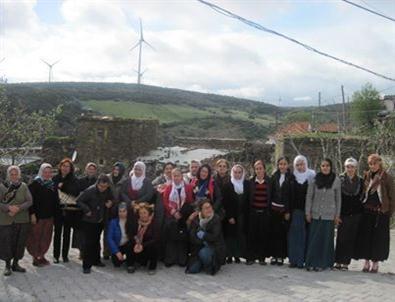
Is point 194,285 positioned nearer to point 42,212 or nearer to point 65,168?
point 42,212

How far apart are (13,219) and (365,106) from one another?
33.4 metres

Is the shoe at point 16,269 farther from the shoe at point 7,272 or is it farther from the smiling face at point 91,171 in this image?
the smiling face at point 91,171

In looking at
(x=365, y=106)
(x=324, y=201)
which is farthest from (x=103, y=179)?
(x=365, y=106)

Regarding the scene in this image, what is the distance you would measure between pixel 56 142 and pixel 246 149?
9.15 m

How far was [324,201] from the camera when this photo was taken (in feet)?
24.8

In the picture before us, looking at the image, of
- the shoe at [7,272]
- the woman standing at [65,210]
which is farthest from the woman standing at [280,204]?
the shoe at [7,272]

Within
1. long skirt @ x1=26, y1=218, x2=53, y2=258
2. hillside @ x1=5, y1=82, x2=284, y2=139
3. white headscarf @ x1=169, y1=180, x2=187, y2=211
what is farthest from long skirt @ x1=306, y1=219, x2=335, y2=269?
hillside @ x1=5, y1=82, x2=284, y2=139

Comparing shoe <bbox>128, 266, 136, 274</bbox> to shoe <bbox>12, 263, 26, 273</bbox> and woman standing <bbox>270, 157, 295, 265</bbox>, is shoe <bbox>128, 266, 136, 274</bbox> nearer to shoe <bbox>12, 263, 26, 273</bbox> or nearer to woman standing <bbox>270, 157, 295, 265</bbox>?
shoe <bbox>12, 263, 26, 273</bbox>

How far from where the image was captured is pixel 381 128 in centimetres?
1864

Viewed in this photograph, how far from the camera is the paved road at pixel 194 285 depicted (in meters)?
6.17

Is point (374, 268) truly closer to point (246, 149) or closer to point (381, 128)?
point (381, 128)

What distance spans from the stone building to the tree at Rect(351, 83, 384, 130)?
17.9 metres

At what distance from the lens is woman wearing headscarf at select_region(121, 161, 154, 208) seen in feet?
25.6

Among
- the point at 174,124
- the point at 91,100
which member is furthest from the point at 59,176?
the point at 91,100
